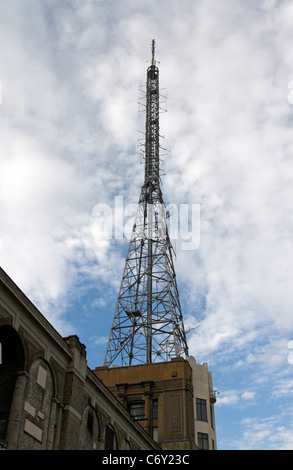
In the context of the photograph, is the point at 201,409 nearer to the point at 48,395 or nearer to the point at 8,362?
the point at 48,395

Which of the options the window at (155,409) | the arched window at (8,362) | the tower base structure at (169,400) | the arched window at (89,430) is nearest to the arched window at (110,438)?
the arched window at (89,430)

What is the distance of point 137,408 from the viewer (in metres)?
45.0

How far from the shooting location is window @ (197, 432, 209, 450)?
45.1m

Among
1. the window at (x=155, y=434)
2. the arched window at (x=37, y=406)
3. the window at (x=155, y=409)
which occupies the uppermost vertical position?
the window at (x=155, y=409)

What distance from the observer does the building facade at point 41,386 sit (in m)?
22.1

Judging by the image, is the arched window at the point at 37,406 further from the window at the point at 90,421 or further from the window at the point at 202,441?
the window at the point at 202,441

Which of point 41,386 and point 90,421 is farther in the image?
point 90,421

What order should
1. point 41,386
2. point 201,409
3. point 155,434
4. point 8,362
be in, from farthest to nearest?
point 201,409 < point 155,434 < point 41,386 < point 8,362

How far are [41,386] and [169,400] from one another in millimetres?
21760

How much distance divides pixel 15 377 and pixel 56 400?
3.19 meters

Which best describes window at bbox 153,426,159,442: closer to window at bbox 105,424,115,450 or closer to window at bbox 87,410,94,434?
window at bbox 105,424,115,450

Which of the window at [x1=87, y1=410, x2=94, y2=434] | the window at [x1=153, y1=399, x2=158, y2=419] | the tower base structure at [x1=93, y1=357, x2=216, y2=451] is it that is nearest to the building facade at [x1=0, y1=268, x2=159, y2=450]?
the window at [x1=87, y1=410, x2=94, y2=434]

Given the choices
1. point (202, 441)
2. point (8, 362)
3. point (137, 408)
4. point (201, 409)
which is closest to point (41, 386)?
point (8, 362)

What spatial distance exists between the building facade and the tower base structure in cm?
1357
